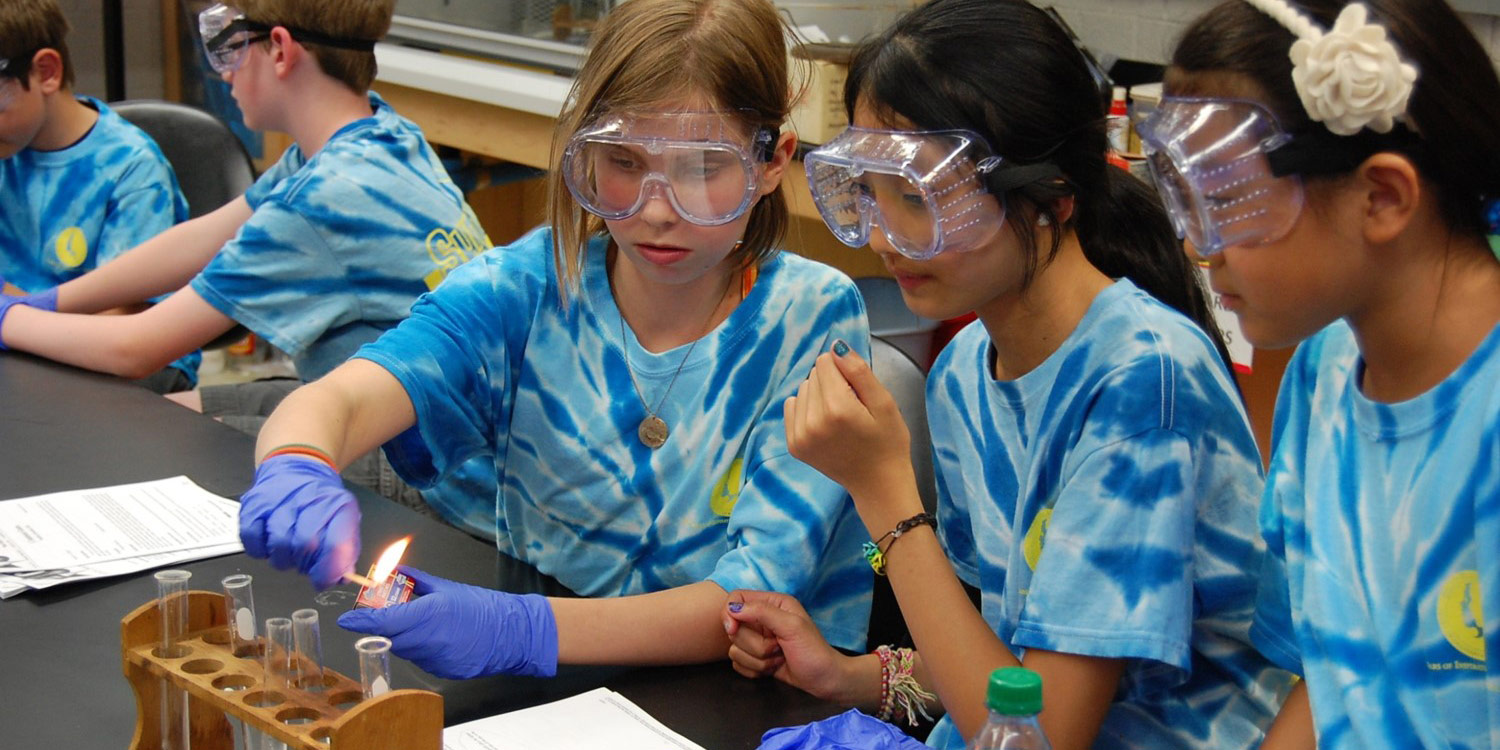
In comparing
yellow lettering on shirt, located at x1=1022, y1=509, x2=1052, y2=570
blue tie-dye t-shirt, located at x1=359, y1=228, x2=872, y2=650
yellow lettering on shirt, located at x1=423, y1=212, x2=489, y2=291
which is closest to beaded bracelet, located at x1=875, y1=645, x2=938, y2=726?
blue tie-dye t-shirt, located at x1=359, y1=228, x2=872, y2=650

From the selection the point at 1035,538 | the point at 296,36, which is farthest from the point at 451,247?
the point at 1035,538

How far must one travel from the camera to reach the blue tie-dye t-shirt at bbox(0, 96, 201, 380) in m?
2.99

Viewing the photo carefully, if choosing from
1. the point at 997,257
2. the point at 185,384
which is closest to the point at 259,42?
the point at 185,384

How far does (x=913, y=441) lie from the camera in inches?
73.2

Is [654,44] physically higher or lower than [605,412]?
higher

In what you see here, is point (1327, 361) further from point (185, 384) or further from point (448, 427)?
point (185, 384)

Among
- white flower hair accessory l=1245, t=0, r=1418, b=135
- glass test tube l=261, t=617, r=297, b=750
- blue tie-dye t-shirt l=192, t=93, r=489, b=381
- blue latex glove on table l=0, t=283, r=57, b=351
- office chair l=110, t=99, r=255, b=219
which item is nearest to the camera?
white flower hair accessory l=1245, t=0, r=1418, b=135

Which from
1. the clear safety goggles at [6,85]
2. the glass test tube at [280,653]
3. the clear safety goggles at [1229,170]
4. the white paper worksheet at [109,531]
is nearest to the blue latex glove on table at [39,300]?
the clear safety goggles at [6,85]

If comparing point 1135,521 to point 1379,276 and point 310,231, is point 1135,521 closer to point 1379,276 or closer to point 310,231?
point 1379,276

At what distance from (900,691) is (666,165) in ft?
2.09

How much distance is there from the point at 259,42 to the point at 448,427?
3.69 ft

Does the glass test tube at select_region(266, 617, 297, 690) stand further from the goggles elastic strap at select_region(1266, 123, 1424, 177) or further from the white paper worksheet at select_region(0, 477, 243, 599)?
the goggles elastic strap at select_region(1266, 123, 1424, 177)

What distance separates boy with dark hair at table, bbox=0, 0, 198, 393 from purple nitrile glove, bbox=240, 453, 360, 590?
1670 millimetres

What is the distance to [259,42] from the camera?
2.51 m
